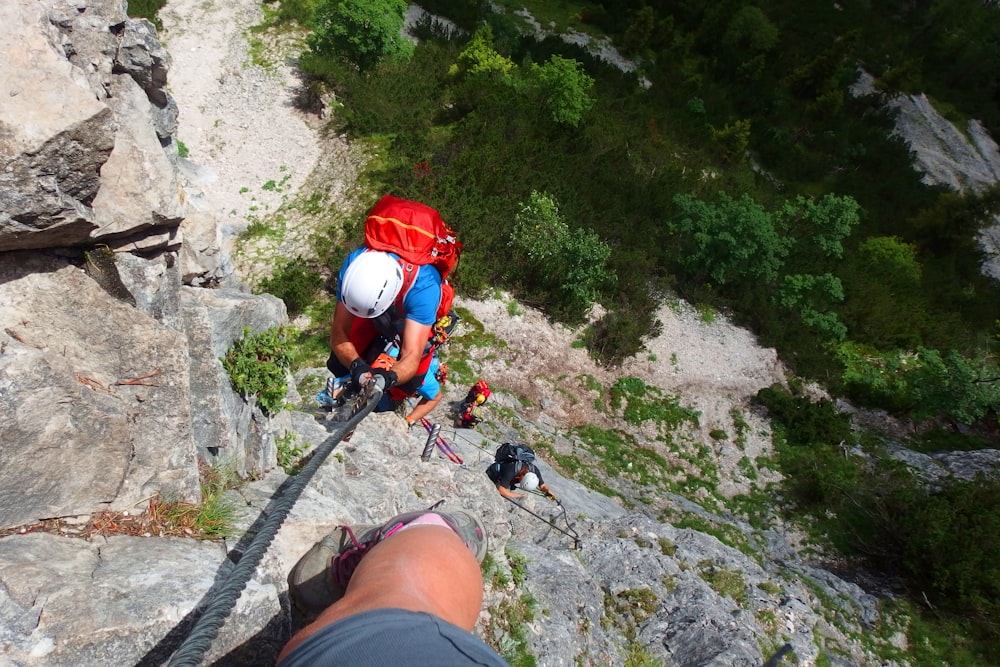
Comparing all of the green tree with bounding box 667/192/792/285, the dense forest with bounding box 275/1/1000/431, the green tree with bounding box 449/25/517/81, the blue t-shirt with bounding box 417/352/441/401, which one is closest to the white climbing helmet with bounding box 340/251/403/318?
the blue t-shirt with bounding box 417/352/441/401

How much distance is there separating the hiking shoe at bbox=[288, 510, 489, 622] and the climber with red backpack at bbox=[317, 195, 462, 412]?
1063mm

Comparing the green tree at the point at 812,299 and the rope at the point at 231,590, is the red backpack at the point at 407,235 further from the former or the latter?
the green tree at the point at 812,299

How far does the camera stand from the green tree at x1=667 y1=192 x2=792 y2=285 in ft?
46.2

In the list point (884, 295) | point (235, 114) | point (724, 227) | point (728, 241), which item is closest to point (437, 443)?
point (728, 241)

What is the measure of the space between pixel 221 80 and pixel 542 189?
10.2 meters

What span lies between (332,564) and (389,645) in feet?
5.56

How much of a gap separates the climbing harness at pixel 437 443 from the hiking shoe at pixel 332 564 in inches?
120

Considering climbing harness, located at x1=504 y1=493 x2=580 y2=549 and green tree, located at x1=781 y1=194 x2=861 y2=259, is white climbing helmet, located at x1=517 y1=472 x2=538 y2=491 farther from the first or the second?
green tree, located at x1=781 y1=194 x2=861 y2=259

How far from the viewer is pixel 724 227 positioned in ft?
47.5

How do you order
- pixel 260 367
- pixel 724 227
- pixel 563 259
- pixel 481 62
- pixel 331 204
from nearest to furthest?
pixel 260 367, pixel 563 259, pixel 331 204, pixel 724 227, pixel 481 62

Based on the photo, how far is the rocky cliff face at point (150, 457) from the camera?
2.49 meters

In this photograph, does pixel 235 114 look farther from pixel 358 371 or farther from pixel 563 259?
pixel 358 371

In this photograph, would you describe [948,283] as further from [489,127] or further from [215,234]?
[215,234]

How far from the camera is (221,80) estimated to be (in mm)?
15484
